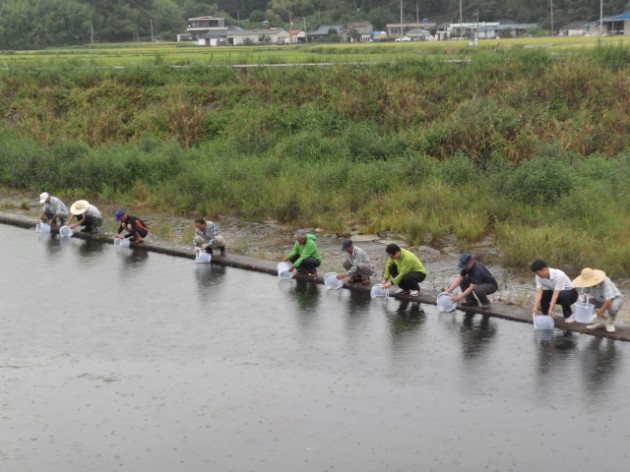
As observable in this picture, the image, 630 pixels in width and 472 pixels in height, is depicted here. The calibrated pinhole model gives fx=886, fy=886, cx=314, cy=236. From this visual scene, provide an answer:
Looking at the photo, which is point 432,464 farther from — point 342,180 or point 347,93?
point 347,93

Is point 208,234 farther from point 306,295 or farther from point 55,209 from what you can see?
point 55,209

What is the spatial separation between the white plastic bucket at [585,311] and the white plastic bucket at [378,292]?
3180 millimetres

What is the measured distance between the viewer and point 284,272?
1564 cm

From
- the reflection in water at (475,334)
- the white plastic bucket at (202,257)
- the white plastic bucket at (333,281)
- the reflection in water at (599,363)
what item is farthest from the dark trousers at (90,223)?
the reflection in water at (599,363)

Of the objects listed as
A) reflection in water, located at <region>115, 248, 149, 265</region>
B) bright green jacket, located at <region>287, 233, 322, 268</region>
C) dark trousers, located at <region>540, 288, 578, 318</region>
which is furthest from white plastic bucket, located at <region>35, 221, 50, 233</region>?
dark trousers, located at <region>540, 288, 578, 318</region>

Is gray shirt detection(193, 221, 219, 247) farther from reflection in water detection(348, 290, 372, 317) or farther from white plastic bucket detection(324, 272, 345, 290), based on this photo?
reflection in water detection(348, 290, 372, 317)

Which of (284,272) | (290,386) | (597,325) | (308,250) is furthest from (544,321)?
(284,272)

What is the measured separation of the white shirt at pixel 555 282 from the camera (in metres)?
12.0

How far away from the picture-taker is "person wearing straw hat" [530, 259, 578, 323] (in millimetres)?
11992

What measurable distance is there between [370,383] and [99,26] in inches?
2425

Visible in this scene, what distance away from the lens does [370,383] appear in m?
10.5

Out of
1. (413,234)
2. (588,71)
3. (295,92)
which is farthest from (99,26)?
(413,234)

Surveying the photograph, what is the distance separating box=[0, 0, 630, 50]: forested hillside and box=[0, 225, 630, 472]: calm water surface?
52.7 m

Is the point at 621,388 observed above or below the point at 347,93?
below
